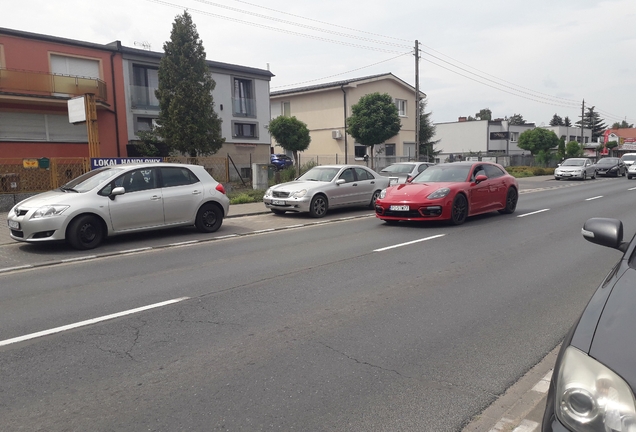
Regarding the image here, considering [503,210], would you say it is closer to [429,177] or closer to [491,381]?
[429,177]

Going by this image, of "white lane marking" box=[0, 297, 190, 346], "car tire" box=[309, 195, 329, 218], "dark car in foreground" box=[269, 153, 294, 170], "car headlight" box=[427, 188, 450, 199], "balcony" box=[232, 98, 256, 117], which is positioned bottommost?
"white lane marking" box=[0, 297, 190, 346]

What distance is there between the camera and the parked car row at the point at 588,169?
33.8m

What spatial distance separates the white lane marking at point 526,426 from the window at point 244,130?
30.9 m

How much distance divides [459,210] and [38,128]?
21001 mm

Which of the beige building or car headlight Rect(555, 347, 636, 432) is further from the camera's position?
the beige building

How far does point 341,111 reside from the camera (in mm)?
40094

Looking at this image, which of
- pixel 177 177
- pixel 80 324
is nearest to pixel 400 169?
pixel 177 177

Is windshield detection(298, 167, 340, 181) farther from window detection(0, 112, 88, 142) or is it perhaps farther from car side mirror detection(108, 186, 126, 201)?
window detection(0, 112, 88, 142)

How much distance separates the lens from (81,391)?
12.3ft

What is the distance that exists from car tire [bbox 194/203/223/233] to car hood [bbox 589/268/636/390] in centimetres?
988

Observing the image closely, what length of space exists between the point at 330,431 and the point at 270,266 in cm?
489

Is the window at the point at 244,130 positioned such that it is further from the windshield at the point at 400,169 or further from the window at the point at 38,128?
the windshield at the point at 400,169

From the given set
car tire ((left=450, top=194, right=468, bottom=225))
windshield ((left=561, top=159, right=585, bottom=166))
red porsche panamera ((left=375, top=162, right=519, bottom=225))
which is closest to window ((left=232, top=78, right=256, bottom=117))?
windshield ((left=561, top=159, right=585, bottom=166))

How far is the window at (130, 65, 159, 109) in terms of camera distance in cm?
2798
